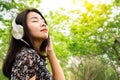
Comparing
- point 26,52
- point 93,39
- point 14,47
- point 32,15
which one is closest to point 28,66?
point 26,52

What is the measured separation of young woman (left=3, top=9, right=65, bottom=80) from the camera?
2248mm

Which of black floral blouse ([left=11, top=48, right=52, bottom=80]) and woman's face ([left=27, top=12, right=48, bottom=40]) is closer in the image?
black floral blouse ([left=11, top=48, right=52, bottom=80])

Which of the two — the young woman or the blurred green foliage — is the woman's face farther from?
the blurred green foliage

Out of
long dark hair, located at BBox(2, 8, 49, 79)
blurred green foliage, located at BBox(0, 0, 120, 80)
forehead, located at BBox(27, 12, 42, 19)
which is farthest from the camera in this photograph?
blurred green foliage, located at BBox(0, 0, 120, 80)

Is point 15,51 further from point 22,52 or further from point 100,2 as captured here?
point 100,2

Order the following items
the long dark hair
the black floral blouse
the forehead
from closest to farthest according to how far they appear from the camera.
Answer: the black floral blouse
the long dark hair
the forehead

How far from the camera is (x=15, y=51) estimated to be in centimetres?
240

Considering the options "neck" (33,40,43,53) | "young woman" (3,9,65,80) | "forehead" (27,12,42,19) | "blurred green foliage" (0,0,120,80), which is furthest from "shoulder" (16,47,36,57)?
"blurred green foliage" (0,0,120,80)

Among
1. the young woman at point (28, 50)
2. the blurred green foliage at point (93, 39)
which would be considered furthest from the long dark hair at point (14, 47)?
the blurred green foliage at point (93, 39)

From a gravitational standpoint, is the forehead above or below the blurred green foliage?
above

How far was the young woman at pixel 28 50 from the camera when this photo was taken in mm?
2248

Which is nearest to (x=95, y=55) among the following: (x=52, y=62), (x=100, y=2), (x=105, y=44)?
(x=105, y=44)

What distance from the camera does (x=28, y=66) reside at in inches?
88.0

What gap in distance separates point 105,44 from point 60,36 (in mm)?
3490
